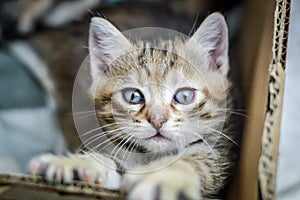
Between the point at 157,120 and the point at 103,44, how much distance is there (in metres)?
0.14

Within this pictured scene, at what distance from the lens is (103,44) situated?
73cm

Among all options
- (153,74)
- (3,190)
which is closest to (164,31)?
(153,74)

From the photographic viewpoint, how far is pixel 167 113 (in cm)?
69

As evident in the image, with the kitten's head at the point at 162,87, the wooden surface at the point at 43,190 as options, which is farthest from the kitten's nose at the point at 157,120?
the wooden surface at the point at 43,190

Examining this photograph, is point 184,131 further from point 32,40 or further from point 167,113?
point 32,40

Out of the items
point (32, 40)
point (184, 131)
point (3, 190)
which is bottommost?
point (3, 190)

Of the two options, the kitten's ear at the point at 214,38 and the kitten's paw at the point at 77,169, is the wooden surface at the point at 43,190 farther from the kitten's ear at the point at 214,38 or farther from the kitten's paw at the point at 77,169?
the kitten's ear at the point at 214,38

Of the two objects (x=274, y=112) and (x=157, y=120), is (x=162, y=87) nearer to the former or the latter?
(x=157, y=120)

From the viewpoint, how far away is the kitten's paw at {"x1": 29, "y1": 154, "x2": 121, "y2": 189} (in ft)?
2.23

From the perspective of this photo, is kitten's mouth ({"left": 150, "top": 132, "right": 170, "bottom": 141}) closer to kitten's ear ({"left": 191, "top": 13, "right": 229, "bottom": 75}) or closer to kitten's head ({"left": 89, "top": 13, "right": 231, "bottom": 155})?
kitten's head ({"left": 89, "top": 13, "right": 231, "bottom": 155})

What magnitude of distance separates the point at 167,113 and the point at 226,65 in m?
0.12

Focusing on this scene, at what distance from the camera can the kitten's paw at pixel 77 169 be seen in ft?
2.23

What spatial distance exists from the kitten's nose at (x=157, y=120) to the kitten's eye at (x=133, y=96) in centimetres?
3

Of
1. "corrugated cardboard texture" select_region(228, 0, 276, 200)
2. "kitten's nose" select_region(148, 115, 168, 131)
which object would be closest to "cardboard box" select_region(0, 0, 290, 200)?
"corrugated cardboard texture" select_region(228, 0, 276, 200)
